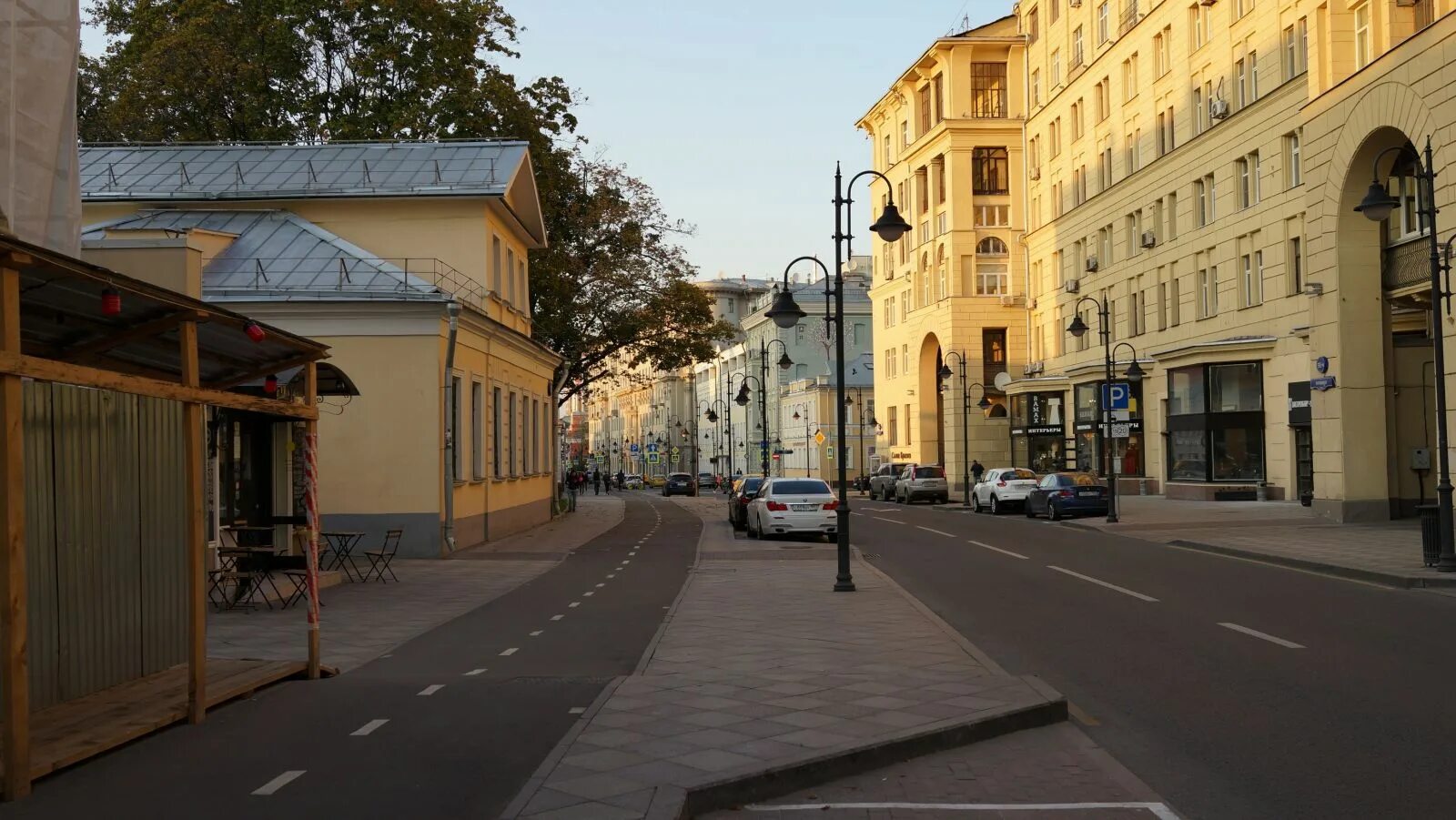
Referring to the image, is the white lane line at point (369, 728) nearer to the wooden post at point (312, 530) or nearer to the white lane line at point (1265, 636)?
the wooden post at point (312, 530)

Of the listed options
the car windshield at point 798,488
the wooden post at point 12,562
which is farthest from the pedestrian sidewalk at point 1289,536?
the wooden post at point 12,562

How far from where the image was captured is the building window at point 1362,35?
3086 centimetres

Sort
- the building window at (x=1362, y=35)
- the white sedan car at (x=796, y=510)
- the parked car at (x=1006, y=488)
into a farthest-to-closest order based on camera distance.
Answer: the parked car at (x=1006, y=488)
the white sedan car at (x=796, y=510)
the building window at (x=1362, y=35)

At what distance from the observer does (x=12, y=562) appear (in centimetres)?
669

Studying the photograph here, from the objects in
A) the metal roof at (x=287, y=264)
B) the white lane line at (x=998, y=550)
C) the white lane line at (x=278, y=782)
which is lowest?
the white lane line at (x=998, y=550)

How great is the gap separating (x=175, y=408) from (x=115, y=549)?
1569 mm

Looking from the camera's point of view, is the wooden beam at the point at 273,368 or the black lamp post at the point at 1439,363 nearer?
the wooden beam at the point at 273,368

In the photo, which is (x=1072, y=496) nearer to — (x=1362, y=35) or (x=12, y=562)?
(x=1362, y=35)

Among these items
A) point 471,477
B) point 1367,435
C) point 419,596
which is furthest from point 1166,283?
point 419,596

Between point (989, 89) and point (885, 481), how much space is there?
75.6ft

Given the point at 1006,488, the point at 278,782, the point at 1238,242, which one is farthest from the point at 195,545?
the point at 1238,242

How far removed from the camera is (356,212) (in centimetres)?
3148

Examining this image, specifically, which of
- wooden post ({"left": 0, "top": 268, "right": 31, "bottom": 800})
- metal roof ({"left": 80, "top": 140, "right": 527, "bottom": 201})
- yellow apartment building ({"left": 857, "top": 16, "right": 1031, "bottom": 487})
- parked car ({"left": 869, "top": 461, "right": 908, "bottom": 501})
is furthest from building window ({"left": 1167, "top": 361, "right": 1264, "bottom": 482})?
wooden post ({"left": 0, "top": 268, "right": 31, "bottom": 800})

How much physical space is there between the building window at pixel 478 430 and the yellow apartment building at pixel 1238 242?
796 inches
